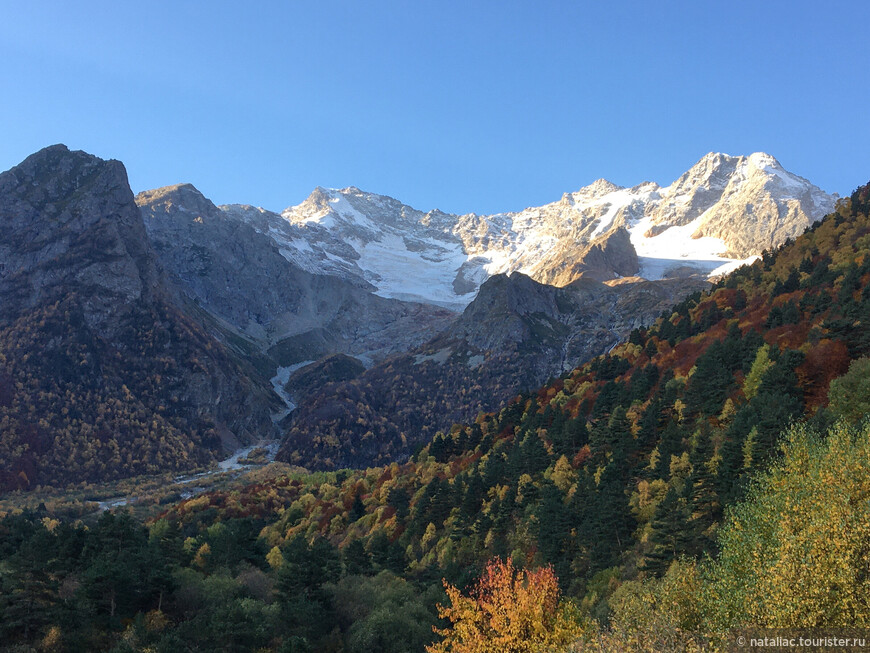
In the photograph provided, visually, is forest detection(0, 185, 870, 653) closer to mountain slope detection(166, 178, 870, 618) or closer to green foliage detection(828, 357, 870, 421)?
green foliage detection(828, 357, 870, 421)

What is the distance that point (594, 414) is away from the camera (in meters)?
93.9

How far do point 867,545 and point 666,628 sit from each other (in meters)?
10.9

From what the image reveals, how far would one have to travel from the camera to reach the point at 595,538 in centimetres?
5828

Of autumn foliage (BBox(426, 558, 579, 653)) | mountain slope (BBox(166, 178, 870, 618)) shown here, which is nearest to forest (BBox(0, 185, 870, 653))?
autumn foliage (BBox(426, 558, 579, 653))

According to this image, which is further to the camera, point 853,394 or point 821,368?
point 821,368

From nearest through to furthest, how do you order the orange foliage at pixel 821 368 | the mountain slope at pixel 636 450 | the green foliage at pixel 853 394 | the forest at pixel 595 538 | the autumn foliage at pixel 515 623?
the forest at pixel 595 538 < the autumn foliage at pixel 515 623 < the green foliage at pixel 853 394 < the mountain slope at pixel 636 450 < the orange foliage at pixel 821 368

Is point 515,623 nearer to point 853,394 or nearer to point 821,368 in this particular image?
point 853,394

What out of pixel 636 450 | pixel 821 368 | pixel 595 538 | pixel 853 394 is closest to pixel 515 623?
pixel 595 538

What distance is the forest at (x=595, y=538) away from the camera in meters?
32.5

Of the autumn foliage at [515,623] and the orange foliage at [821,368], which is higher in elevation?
the orange foliage at [821,368]

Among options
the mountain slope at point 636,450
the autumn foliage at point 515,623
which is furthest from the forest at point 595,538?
the mountain slope at point 636,450

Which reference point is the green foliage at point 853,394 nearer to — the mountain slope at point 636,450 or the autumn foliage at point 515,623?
the mountain slope at point 636,450

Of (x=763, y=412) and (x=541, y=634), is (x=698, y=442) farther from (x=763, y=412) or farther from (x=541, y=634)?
(x=541, y=634)

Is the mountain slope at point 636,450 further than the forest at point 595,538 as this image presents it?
Yes
